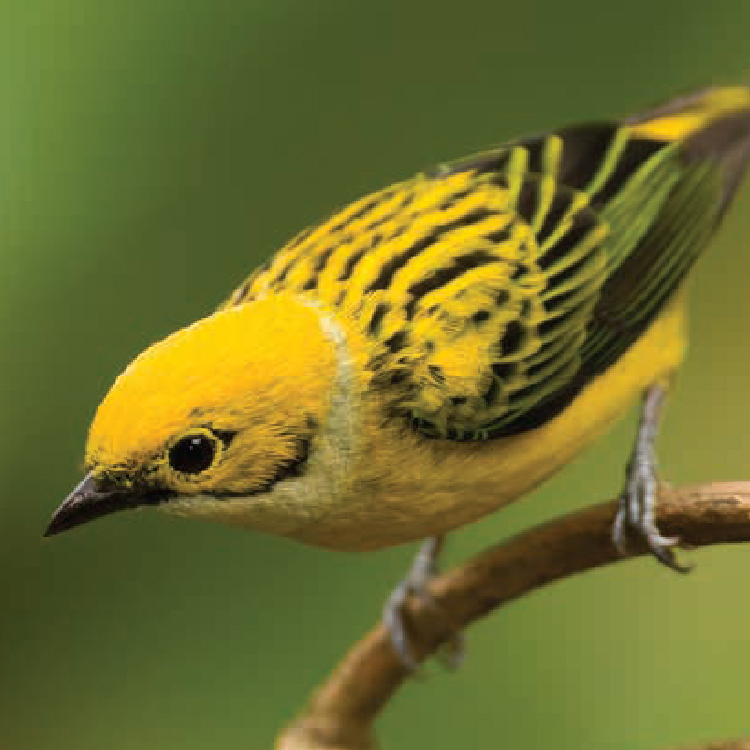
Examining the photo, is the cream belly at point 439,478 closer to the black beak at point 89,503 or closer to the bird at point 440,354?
the bird at point 440,354

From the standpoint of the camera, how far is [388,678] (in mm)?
1831

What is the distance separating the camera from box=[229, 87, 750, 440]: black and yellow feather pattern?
191 cm

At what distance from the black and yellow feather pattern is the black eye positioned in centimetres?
29

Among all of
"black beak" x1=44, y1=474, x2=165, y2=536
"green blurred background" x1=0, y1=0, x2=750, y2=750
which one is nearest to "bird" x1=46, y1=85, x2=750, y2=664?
"black beak" x1=44, y1=474, x2=165, y2=536

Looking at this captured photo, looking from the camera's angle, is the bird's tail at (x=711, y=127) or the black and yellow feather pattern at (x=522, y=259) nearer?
the black and yellow feather pattern at (x=522, y=259)

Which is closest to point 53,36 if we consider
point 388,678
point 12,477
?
point 12,477

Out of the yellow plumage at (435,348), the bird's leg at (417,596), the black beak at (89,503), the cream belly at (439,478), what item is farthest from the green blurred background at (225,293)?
the black beak at (89,503)

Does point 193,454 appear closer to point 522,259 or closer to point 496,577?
point 496,577

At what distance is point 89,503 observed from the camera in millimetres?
1639

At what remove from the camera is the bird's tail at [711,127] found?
7.58ft

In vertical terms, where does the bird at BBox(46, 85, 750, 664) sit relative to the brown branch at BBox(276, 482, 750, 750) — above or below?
above

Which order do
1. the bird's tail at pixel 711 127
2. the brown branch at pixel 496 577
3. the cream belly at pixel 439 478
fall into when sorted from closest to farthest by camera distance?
the brown branch at pixel 496 577
the cream belly at pixel 439 478
the bird's tail at pixel 711 127

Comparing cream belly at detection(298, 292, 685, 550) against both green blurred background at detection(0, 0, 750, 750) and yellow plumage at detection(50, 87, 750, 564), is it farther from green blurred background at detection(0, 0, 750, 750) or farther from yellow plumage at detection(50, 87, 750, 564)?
green blurred background at detection(0, 0, 750, 750)

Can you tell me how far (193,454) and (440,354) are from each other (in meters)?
0.40
